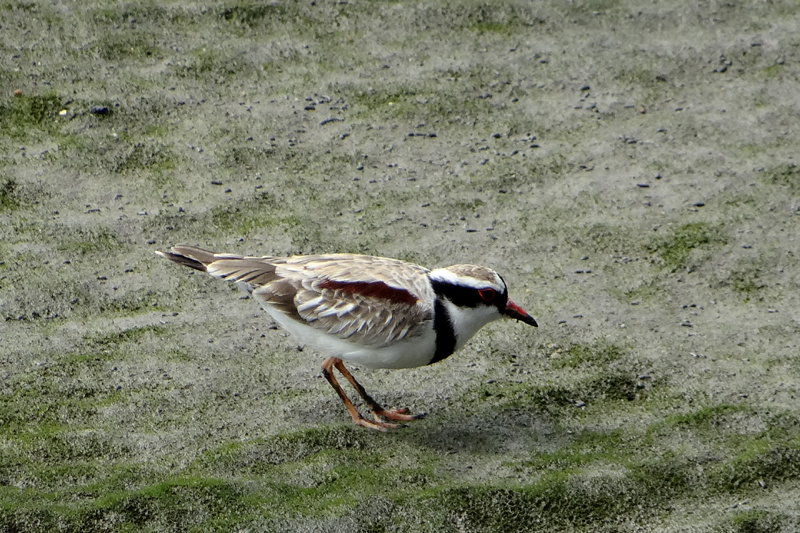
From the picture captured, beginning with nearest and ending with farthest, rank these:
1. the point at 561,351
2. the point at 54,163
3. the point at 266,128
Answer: the point at 561,351 < the point at 54,163 < the point at 266,128

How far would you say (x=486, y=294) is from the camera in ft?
22.2

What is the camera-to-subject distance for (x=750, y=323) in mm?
8156

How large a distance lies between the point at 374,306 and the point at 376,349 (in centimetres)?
32

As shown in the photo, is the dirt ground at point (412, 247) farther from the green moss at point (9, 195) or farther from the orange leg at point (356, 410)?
the orange leg at point (356, 410)

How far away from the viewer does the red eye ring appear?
676 centimetres

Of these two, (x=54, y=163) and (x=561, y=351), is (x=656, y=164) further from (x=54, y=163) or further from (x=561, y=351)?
(x=54, y=163)

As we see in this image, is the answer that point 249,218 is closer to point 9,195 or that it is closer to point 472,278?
point 9,195

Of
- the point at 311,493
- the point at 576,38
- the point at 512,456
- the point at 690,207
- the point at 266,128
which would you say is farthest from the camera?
the point at 576,38

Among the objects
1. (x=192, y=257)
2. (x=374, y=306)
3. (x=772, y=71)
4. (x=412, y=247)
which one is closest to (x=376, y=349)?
(x=374, y=306)

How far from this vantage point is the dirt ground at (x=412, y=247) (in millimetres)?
6246

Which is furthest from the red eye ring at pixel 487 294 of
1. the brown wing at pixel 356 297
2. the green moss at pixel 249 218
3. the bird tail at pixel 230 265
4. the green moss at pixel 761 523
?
the green moss at pixel 249 218

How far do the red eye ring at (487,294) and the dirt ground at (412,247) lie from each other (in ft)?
3.22

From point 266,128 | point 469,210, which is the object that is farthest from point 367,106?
point 469,210

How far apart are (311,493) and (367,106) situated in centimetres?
629
